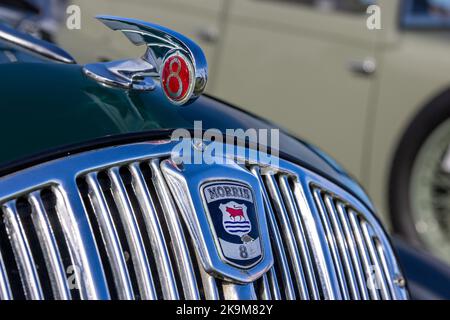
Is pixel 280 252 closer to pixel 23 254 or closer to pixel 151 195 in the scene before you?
pixel 151 195

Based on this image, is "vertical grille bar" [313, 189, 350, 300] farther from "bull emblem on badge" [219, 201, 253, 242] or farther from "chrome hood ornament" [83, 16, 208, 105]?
"chrome hood ornament" [83, 16, 208, 105]

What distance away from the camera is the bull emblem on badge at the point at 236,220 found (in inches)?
74.3

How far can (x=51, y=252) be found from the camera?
1.74m

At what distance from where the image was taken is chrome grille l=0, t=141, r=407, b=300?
174cm

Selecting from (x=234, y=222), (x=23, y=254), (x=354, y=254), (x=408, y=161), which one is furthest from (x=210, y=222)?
(x=408, y=161)

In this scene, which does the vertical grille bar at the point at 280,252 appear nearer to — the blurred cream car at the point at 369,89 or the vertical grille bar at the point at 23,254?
the vertical grille bar at the point at 23,254

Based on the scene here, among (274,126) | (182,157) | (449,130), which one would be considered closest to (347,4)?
(449,130)

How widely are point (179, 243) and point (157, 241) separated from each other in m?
0.04

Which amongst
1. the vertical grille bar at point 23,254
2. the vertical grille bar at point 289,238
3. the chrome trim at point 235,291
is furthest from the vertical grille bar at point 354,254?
the vertical grille bar at point 23,254

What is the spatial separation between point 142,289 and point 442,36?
11.7 ft

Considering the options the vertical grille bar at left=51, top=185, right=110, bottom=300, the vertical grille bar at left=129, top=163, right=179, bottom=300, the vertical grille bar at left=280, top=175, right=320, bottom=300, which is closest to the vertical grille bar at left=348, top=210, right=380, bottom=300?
the vertical grille bar at left=280, top=175, right=320, bottom=300

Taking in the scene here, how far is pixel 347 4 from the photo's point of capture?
16.7 ft

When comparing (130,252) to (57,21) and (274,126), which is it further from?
(57,21)

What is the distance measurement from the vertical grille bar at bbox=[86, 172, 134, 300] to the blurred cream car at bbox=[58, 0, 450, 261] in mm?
3261
